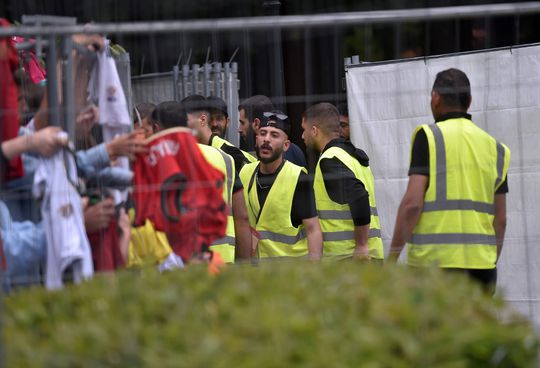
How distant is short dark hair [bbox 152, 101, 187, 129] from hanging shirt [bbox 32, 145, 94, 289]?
0.57m

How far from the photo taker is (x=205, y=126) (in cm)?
659

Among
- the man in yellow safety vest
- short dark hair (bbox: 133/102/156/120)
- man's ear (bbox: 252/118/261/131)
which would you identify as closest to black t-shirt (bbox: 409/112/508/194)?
the man in yellow safety vest

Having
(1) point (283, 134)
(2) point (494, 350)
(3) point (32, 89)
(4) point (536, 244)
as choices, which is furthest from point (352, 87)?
(2) point (494, 350)

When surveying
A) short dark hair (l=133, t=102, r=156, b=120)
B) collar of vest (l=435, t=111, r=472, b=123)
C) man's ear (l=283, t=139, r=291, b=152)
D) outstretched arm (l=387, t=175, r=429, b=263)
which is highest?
short dark hair (l=133, t=102, r=156, b=120)

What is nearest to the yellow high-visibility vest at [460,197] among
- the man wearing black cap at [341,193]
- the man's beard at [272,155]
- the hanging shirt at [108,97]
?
the man wearing black cap at [341,193]

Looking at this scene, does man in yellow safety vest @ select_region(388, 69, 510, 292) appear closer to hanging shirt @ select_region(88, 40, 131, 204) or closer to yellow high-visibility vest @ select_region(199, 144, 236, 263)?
yellow high-visibility vest @ select_region(199, 144, 236, 263)

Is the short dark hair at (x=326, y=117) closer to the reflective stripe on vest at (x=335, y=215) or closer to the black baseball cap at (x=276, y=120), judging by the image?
the black baseball cap at (x=276, y=120)

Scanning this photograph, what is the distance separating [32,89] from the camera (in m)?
5.29

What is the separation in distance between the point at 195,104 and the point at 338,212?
168 centimetres

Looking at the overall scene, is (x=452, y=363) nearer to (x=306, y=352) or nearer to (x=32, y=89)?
(x=306, y=352)

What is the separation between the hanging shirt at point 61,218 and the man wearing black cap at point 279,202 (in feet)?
7.40

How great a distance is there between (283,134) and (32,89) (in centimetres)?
227

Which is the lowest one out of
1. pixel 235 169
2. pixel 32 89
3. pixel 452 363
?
pixel 452 363

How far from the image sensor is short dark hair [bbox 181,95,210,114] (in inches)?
218
